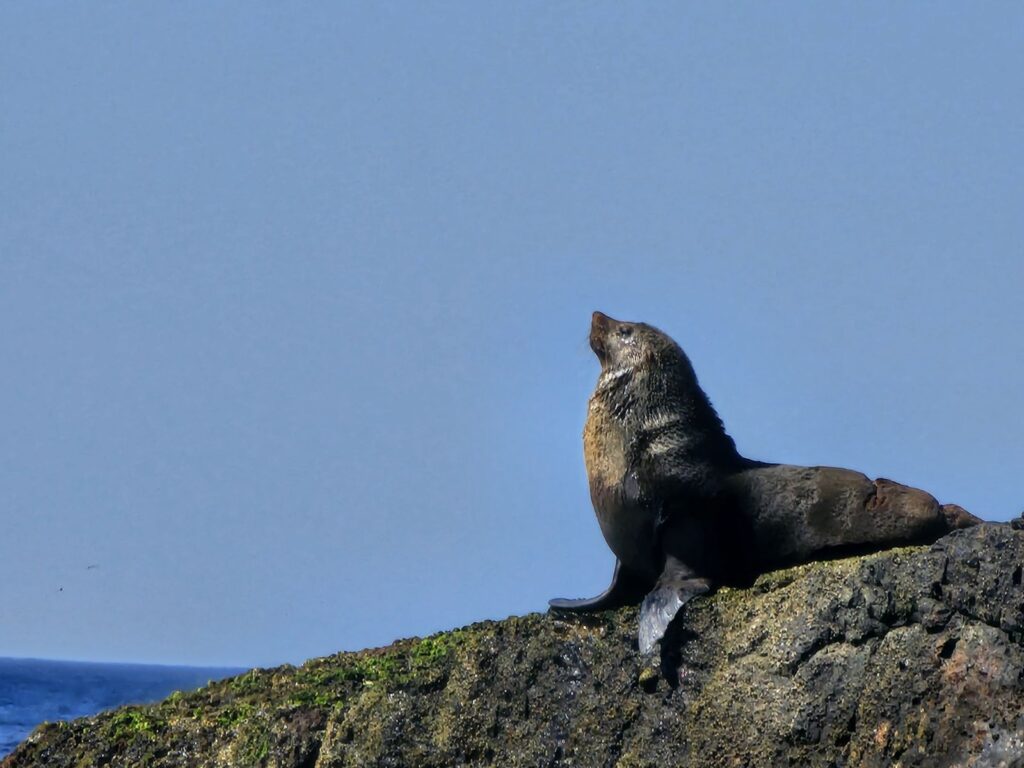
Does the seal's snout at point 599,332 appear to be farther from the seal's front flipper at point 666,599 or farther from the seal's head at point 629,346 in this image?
the seal's front flipper at point 666,599

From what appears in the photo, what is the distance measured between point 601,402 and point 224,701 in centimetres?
300

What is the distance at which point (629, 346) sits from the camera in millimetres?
10070

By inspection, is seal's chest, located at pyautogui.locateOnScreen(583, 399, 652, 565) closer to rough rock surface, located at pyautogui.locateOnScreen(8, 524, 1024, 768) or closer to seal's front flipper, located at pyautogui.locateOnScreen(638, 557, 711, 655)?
seal's front flipper, located at pyautogui.locateOnScreen(638, 557, 711, 655)

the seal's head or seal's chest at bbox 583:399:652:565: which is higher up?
the seal's head

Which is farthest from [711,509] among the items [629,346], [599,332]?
[599,332]

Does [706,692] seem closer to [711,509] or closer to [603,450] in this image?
[711,509]

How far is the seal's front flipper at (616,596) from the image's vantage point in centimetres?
869

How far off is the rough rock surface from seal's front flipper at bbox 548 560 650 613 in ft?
0.64

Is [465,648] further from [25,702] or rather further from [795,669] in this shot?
[25,702]

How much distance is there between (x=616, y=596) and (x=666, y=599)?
734mm

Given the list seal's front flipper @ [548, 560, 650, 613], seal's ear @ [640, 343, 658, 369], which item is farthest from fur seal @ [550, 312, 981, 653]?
seal's ear @ [640, 343, 658, 369]

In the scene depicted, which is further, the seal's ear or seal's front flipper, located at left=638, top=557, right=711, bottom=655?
the seal's ear

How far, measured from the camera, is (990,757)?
6.76 m

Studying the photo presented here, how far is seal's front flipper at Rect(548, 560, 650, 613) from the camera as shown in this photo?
8688 millimetres
